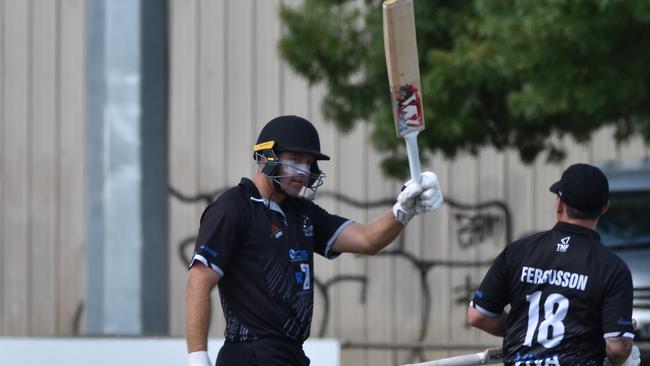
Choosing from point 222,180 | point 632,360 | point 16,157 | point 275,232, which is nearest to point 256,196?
point 275,232

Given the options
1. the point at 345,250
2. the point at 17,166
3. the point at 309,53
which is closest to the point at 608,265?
the point at 345,250

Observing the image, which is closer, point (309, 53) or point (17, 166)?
point (309, 53)

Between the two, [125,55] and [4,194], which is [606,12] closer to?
[125,55]

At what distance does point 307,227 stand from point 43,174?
29.9ft

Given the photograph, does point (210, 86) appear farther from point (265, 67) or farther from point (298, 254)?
point (298, 254)

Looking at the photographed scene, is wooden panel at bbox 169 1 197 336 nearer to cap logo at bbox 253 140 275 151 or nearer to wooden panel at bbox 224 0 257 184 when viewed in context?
wooden panel at bbox 224 0 257 184

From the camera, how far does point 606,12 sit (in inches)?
299

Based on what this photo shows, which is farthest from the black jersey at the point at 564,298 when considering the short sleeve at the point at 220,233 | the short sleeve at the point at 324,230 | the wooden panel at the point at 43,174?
the wooden panel at the point at 43,174

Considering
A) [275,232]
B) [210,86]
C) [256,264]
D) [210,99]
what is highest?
[210,86]

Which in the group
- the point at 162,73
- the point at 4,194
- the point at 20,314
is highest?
the point at 162,73

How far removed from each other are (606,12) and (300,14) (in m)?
3.15

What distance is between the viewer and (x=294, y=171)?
16.6 ft

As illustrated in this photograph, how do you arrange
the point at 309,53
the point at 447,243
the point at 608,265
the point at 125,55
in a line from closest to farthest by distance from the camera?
the point at 608,265, the point at 125,55, the point at 309,53, the point at 447,243

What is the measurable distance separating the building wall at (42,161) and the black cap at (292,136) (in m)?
9.00
